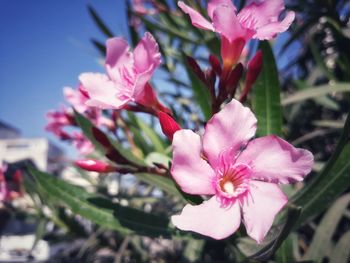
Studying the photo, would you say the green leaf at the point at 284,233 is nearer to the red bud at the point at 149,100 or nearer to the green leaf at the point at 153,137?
the red bud at the point at 149,100

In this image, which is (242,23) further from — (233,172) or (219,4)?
(233,172)

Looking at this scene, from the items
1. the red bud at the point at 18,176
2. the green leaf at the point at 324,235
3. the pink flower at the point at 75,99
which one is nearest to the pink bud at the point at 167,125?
the pink flower at the point at 75,99

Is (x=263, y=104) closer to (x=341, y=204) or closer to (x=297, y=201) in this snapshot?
(x=297, y=201)

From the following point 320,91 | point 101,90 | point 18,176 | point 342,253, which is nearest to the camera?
point 101,90

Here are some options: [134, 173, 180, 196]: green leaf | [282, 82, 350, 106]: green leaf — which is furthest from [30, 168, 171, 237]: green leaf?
[282, 82, 350, 106]: green leaf

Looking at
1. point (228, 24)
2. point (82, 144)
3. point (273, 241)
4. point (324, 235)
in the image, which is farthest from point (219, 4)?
point (82, 144)

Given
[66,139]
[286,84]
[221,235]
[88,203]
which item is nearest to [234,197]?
[221,235]
